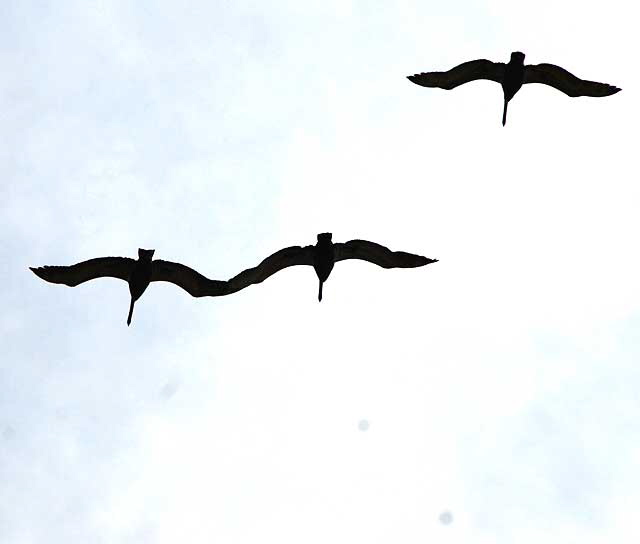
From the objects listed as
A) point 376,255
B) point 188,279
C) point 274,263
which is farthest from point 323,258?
point 188,279

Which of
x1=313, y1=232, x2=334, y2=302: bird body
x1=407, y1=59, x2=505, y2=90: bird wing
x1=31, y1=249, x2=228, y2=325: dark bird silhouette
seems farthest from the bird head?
x1=407, y1=59, x2=505, y2=90: bird wing

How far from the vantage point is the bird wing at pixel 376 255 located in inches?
1369

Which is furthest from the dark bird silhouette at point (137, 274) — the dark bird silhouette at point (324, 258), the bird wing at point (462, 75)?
the bird wing at point (462, 75)

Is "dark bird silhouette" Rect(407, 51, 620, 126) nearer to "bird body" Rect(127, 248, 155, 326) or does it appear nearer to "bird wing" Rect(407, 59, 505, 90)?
"bird wing" Rect(407, 59, 505, 90)

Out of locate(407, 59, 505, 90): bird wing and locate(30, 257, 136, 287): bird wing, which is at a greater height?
locate(407, 59, 505, 90): bird wing

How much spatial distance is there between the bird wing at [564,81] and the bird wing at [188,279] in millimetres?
9988

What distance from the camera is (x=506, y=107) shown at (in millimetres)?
37719

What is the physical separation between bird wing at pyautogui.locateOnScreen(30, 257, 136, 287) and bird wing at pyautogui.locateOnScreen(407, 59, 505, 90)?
28.9 ft

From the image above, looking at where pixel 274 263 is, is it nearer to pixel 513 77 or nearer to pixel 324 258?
pixel 324 258

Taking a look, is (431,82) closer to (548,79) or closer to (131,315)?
(548,79)

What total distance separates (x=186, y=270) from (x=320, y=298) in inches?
137

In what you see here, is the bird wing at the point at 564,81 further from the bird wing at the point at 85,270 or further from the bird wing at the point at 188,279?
the bird wing at the point at 85,270

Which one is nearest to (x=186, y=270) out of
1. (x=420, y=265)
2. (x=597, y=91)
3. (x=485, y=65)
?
(x=420, y=265)

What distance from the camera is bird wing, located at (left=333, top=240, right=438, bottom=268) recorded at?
34.8 metres
